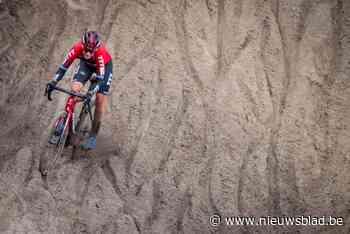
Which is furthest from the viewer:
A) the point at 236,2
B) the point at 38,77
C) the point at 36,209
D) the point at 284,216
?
the point at 236,2

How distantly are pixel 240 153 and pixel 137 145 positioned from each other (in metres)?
2.07

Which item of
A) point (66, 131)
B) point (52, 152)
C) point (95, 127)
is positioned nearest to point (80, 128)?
point (95, 127)

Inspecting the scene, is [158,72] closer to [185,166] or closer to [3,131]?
[185,166]

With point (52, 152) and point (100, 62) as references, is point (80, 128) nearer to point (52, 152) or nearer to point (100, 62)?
point (52, 152)

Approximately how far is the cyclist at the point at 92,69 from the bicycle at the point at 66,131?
0.16m

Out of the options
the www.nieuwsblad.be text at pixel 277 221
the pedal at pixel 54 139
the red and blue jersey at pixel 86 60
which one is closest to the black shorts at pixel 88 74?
the red and blue jersey at pixel 86 60

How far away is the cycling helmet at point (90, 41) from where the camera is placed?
31.0ft

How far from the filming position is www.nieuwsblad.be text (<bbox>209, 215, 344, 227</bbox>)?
10.2m

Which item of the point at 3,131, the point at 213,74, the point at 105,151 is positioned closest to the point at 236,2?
the point at 213,74

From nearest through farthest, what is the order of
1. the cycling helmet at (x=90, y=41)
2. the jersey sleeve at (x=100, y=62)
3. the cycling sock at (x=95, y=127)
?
1. the cycling helmet at (x=90, y=41)
2. the jersey sleeve at (x=100, y=62)
3. the cycling sock at (x=95, y=127)

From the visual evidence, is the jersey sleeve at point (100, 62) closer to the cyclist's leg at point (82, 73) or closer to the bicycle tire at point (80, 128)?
the cyclist's leg at point (82, 73)

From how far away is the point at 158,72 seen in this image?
471 inches

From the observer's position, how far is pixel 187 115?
11500 mm

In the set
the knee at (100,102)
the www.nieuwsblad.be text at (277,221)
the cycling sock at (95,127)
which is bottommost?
the www.nieuwsblad.be text at (277,221)
